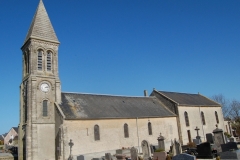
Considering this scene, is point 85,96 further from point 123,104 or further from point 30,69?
point 30,69

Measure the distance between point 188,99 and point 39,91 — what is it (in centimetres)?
2595

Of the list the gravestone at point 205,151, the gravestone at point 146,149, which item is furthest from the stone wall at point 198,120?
the gravestone at point 205,151

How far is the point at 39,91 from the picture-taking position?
2509 centimetres

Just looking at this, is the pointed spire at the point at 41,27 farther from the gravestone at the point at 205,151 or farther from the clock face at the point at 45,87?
the gravestone at the point at 205,151

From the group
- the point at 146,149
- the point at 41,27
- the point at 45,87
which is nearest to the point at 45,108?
the point at 45,87

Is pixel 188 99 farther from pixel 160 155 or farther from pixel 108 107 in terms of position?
pixel 160 155

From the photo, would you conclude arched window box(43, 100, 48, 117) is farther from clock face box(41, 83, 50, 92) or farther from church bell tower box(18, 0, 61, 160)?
clock face box(41, 83, 50, 92)

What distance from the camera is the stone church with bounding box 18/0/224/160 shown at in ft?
76.7

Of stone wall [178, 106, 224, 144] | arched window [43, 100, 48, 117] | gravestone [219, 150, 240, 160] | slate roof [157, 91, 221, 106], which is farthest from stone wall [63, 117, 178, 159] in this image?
gravestone [219, 150, 240, 160]

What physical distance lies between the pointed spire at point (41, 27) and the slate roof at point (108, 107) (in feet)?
24.6

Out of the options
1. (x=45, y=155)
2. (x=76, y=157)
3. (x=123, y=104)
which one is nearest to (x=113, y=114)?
(x=123, y=104)

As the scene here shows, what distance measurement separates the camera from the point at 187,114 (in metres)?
35.4

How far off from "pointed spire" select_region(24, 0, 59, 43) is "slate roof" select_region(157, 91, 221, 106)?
2032 cm

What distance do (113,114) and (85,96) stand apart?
15.6ft
